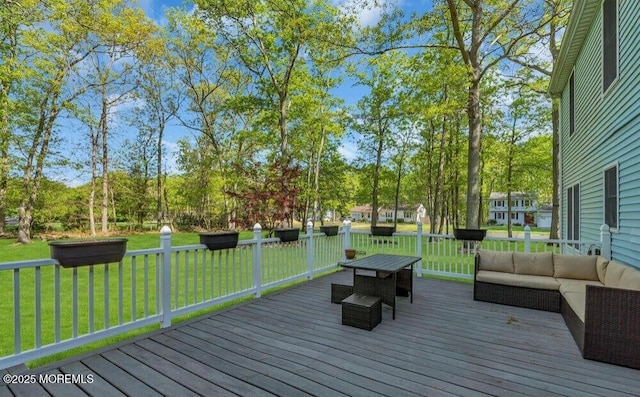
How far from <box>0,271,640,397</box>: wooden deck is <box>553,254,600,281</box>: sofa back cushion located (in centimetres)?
73

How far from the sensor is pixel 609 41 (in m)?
4.37

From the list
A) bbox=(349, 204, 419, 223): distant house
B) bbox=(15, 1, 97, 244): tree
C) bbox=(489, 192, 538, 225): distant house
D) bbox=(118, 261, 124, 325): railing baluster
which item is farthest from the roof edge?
bbox=(349, 204, 419, 223): distant house

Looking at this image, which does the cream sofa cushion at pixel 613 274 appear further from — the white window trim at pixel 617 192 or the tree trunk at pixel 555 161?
the tree trunk at pixel 555 161

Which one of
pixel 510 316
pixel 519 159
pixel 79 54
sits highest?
pixel 79 54

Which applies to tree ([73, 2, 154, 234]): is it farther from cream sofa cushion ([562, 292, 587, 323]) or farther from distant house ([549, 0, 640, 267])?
cream sofa cushion ([562, 292, 587, 323])

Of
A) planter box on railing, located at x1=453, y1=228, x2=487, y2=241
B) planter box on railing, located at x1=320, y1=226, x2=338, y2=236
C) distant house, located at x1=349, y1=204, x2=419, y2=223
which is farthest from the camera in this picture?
distant house, located at x1=349, y1=204, x2=419, y2=223

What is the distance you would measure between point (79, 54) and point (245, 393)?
17661mm

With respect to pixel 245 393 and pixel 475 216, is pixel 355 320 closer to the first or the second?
pixel 245 393

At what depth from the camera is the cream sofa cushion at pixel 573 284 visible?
3648 mm

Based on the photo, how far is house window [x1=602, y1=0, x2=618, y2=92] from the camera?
13.5ft

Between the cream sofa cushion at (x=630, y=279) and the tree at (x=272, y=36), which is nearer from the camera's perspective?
the cream sofa cushion at (x=630, y=279)

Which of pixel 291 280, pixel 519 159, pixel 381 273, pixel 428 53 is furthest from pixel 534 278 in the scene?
pixel 519 159

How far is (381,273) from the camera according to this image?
3.96 metres

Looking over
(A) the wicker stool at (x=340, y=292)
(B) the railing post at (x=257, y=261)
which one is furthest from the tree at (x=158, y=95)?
(A) the wicker stool at (x=340, y=292)
